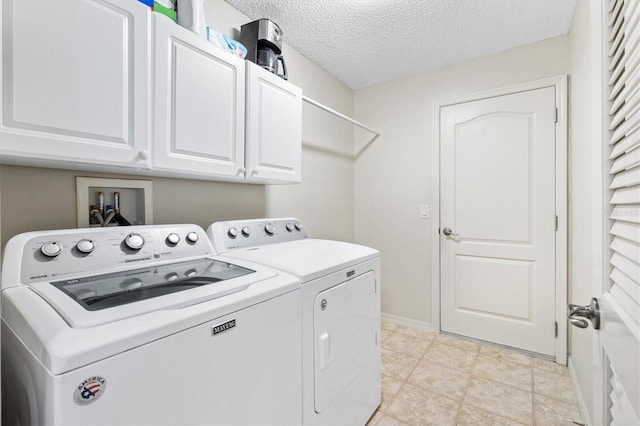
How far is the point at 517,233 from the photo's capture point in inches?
93.6

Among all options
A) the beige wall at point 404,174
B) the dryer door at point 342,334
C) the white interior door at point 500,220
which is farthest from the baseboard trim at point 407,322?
the dryer door at point 342,334

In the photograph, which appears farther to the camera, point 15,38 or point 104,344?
point 15,38

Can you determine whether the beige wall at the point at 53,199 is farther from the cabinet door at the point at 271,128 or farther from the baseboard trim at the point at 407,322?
the baseboard trim at the point at 407,322

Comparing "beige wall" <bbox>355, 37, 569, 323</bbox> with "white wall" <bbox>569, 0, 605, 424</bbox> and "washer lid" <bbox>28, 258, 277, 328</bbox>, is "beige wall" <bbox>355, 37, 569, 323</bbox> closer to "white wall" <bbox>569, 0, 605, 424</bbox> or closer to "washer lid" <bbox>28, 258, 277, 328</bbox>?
"white wall" <bbox>569, 0, 605, 424</bbox>

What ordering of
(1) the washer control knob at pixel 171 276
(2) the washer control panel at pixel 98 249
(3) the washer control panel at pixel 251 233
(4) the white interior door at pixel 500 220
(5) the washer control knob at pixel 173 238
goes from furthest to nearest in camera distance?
(4) the white interior door at pixel 500 220 < (3) the washer control panel at pixel 251 233 < (5) the washer control knob at pixel 173 238 < (1) the washer control knob at pixel 171 276 < (2) the washer control panel at pixel 98 249

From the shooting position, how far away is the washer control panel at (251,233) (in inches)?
61.1

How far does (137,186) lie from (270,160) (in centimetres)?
68

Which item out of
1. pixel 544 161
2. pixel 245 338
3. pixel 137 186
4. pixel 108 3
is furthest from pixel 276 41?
pixel 544 161

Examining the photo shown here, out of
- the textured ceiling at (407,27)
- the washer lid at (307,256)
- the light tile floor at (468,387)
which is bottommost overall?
the light tile floor at (468,387)

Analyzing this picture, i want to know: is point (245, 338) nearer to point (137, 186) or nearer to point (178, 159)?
point (178, 159)

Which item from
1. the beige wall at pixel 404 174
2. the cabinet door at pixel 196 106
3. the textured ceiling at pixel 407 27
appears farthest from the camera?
the beige wall at pixel 404 174

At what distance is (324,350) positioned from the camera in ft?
4.12

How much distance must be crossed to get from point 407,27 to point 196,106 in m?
1.64

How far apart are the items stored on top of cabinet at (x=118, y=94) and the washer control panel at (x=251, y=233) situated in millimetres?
292
